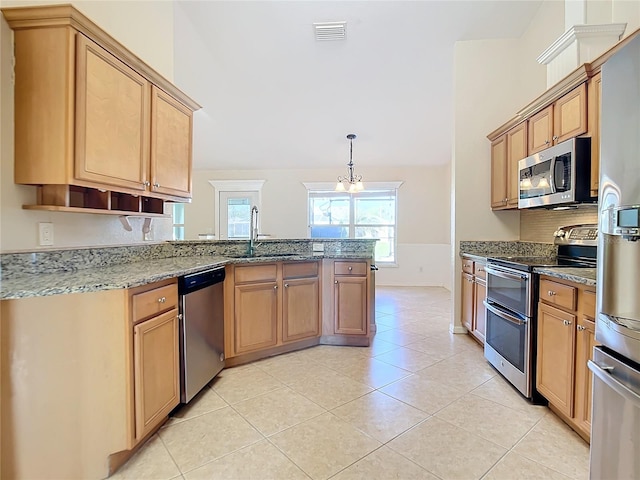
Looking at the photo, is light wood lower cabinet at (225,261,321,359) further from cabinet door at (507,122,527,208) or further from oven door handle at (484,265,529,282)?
cabinet door at (507,122,527,208)

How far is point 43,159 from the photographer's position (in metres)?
1.58

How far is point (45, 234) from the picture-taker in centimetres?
175

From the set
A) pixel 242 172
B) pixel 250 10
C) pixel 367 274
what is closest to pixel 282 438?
pixel 367 274

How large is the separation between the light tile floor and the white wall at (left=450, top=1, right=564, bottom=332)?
1.51m

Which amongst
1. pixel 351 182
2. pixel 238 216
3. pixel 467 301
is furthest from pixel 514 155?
pixel 238 216

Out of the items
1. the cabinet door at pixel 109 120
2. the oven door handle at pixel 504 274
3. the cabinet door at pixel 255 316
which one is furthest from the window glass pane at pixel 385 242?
the cabinet door at pixel 109 120

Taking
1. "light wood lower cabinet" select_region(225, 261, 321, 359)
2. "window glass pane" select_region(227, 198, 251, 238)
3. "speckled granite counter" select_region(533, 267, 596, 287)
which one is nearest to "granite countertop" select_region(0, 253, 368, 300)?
"light wood lower cabinet" select_region(225, 261, 321, 359)

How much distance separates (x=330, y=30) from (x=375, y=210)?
13.4 ft

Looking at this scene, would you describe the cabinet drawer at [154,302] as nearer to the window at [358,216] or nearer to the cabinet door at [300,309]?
the cabinet door at [300,309]

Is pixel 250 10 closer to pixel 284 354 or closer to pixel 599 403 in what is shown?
pixel 284 354

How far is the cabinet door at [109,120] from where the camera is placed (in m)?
1.61

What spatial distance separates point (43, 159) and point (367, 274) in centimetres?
250

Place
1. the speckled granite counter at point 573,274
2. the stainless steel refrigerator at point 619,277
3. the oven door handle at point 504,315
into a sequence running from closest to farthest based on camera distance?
the stainless steel refrigerator at point 619,277 < the speckled granite counter at point 573,274 < the oven door handle at point 504,315

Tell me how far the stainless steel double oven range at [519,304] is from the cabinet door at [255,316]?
1819 mm
